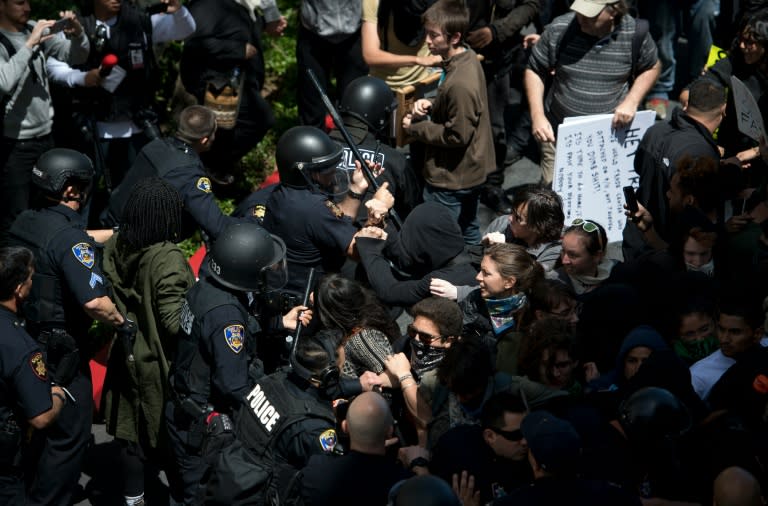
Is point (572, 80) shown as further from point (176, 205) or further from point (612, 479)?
point (612, 479)

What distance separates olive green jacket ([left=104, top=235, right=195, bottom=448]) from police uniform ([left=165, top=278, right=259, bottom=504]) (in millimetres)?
282

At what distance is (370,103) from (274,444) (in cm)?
286

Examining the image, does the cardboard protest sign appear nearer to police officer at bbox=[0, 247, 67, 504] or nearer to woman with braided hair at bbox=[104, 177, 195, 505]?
woman with braided hair at bbox=[104, 177, 195, 505]

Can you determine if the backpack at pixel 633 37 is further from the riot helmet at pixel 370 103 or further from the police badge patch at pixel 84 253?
the police badge patch at pixel 84 253

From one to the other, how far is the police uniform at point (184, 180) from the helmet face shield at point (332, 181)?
65 centimetres

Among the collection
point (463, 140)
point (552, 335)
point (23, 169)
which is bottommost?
point (23, 169)

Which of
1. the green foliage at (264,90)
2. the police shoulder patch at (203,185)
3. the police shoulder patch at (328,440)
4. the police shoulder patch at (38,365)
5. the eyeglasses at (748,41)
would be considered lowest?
the green foliage at (264,90)

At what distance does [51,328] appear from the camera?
5406mm

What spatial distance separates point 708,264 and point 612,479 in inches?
80.3

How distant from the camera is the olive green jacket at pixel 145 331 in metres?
5.29

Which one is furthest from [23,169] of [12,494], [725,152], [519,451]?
[725,152]

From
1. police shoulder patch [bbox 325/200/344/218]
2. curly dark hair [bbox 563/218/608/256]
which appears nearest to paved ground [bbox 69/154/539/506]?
police shoulder patch [bbox 325/200/344/218]

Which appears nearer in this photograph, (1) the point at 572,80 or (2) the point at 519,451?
(2) the point at 519,451

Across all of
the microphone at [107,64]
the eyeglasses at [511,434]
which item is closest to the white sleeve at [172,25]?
the microphone at [107,64]
